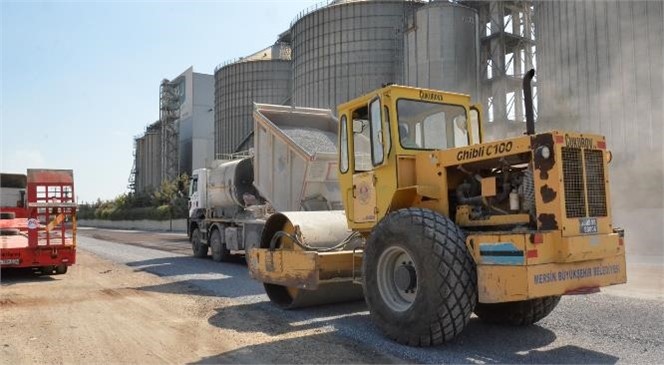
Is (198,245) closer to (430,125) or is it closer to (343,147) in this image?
(343,147)

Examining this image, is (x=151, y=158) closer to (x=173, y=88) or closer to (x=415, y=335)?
(x=173, y=88)

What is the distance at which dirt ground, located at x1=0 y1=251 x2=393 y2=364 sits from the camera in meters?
5.80

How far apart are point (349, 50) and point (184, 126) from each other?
36.4 m

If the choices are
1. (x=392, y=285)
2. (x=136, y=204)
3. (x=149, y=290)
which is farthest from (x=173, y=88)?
(x=392, y=285)

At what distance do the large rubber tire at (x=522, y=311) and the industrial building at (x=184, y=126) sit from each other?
198 feet

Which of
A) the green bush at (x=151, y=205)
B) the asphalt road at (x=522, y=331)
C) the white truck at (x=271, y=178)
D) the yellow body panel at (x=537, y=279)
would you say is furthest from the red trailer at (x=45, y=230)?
the green bush at (x=151, y=205)

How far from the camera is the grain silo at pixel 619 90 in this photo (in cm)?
1689

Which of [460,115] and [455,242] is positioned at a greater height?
[460,115]

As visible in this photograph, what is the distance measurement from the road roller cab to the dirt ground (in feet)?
2.65

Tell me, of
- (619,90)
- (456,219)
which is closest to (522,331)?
(456,219)

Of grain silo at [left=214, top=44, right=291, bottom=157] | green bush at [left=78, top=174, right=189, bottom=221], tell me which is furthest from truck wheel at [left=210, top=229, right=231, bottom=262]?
grain silo at [left=214, top=44, right=291, bottom=157]

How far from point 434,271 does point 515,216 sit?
100 cm

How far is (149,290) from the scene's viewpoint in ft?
34.9

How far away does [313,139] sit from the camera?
13.7 metres
